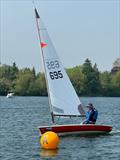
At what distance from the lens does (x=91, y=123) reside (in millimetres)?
33906

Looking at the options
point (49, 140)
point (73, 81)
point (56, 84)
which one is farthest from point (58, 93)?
point (73, 81)

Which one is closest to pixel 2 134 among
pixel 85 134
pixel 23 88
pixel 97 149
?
pixel 85 134

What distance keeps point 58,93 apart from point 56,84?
1.89 feet

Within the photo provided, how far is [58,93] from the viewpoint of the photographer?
3341cm

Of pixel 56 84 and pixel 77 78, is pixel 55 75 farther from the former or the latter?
pixel 77 78

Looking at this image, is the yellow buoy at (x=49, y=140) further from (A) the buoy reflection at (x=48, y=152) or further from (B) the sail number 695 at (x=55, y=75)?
(B) the sail number 695 at (x=55, y=75)

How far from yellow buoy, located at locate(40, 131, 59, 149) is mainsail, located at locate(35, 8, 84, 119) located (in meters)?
4.40

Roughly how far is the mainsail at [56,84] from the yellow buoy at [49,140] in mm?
4402

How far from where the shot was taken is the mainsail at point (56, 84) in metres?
32.6

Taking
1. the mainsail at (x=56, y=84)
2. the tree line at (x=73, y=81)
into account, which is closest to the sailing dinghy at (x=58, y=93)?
the mainsail at (x=56, y=84)

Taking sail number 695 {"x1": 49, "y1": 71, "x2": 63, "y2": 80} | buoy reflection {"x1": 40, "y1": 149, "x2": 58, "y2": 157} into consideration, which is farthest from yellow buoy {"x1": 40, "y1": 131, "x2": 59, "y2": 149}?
sail number 695 {"x1": 49, "y1": 71, "x2": 63, "y2": 80}

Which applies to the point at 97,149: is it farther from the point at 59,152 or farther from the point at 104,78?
the point at 104,78

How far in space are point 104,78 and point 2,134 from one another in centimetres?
13418

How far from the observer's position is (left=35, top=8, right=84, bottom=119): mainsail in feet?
107
